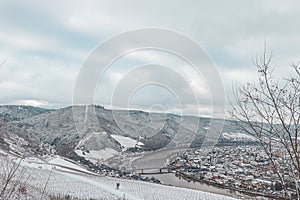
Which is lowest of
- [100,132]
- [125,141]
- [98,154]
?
[98,154]

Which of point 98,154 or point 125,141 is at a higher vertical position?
point 125,141

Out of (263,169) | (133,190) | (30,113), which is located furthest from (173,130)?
(263,169)

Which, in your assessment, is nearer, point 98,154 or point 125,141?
point 98,154

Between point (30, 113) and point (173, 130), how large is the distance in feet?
186

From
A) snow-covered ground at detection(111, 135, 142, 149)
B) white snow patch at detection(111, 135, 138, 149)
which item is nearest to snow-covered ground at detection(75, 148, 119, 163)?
snow-covered ground at detection(111, 135, 142, 149)

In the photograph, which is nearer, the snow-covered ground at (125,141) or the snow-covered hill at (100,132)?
the snow-covered hill at (100,132)

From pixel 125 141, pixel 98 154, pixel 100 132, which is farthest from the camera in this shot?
pixel 125 141

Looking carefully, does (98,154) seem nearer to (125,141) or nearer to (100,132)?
(100,132)

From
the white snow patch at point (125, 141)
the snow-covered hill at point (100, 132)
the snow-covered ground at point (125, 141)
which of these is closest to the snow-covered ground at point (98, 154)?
the snow-covered hill at point (100, 132)

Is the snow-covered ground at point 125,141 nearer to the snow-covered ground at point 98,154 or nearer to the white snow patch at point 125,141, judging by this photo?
the white snow patch at point 125,141

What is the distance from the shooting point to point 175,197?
1517 centimetres

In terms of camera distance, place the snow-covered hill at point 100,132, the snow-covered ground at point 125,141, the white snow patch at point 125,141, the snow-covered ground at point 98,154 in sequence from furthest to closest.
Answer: the white snow patch at point 125,141, the snow-covered ground at point 125,141, the snow-covered hill at point 100,132, the snow-covered ground at point 98,154

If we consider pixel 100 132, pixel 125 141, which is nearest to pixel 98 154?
pixel 100 132

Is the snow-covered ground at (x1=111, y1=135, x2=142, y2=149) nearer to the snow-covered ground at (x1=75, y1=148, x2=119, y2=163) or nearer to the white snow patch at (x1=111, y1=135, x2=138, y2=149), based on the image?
the white snow patch at (x1=111, y1=135, x2=138, y2=149)
